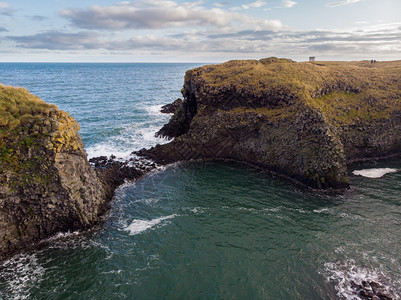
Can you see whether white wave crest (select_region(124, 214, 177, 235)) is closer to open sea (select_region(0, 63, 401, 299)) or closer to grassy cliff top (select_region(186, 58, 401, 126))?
open sea (select_region(0, 63, 401, 299))

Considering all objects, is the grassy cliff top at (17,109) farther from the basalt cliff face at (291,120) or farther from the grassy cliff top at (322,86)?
the grassy cliff top at (322,86)

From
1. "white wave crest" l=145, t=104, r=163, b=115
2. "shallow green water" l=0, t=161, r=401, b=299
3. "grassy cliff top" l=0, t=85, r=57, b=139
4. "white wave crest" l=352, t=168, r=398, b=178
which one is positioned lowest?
"shallow green water" l=0, t=161, r=401, b=299

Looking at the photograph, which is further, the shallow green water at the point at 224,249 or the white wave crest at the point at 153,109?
the white wave crest at the point at 153,109

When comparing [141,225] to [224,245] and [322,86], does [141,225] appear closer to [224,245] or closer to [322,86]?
[224,245]

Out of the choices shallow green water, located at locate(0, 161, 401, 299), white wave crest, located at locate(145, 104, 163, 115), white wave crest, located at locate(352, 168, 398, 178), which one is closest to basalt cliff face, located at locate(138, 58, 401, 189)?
white wave crest, located at locate(352, 168, 398, 178)

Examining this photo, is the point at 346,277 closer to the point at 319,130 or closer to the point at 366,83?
the point at 319,130

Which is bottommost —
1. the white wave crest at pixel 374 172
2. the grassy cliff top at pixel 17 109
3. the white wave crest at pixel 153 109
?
the white wave crest at pixel 374 172

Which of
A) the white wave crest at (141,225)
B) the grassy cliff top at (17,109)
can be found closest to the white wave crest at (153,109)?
the grassy cliff top at (17,109)
